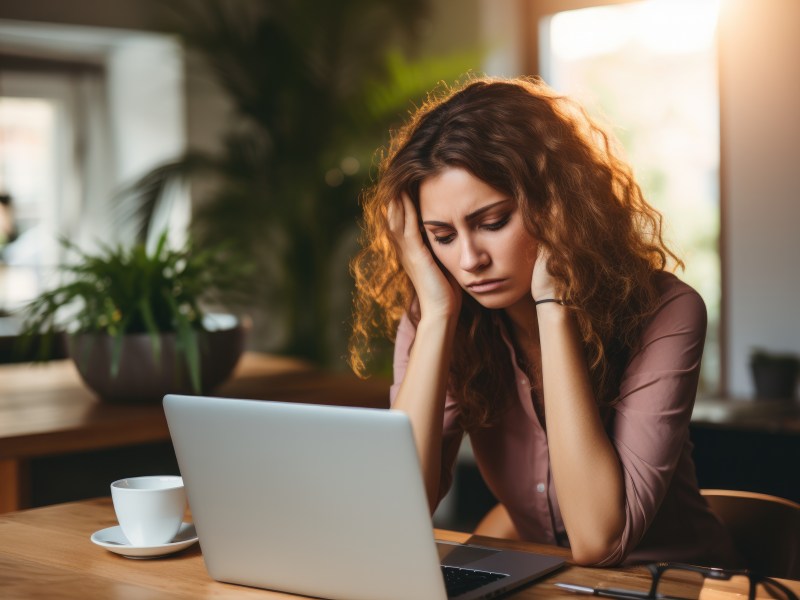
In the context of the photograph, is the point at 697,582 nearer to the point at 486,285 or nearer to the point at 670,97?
the point at 486,285

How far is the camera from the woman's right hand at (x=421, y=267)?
171cm

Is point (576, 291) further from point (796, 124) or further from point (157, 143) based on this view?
point (157, 143)

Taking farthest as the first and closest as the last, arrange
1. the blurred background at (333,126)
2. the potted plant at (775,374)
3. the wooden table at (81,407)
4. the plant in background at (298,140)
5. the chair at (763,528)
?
the plant in background at (298,140), the blurred background at (333,126), the potted plant at (775,374), the wooden table at (81,407), the chair at (763,528)

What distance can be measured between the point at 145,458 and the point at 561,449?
1153 mm

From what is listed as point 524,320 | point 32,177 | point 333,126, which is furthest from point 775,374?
point 32,177

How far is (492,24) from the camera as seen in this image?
470cm

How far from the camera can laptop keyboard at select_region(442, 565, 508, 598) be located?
3.87 feet

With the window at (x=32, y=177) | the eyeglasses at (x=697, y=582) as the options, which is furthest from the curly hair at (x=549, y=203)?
the window at (x=32, y=177)

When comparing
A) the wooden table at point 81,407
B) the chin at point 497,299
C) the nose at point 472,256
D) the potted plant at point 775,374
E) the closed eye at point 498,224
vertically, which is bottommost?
the potted plant at point 775,374

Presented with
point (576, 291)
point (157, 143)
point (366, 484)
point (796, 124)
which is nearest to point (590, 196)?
point (576, 291)

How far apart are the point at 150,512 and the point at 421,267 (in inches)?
24.4

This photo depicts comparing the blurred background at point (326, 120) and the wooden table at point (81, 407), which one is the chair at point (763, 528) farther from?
the blurred background at point (326, 120)

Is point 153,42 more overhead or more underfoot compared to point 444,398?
more overhead

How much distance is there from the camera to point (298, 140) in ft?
15.1
